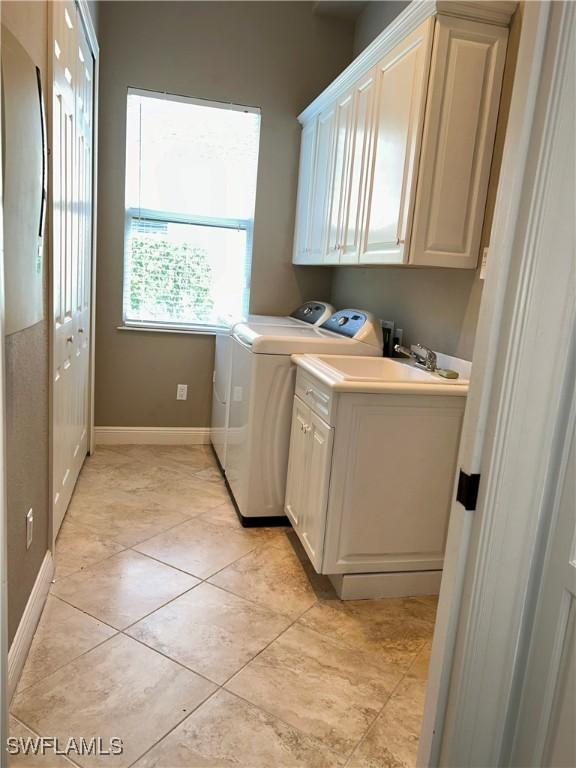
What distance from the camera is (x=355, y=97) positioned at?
9.46ft

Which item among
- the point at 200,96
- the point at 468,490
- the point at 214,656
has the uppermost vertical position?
the point at 200,96

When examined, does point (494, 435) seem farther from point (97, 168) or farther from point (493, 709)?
point (97, 168)

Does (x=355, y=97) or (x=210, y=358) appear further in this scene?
(x=210, y=358)

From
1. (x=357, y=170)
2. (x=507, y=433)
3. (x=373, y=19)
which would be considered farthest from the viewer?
(x=373, y=19)

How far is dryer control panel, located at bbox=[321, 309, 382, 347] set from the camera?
290 cm

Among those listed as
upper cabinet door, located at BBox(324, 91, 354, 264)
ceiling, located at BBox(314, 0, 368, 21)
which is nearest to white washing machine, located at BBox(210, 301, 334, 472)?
upper cabinet door, located at BBox(324, 91, 354, 264)

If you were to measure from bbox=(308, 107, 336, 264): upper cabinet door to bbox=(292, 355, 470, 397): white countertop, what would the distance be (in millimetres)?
954

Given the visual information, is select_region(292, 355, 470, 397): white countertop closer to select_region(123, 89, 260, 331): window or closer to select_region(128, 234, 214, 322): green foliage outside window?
select_region(123, 89, 260, 331): window

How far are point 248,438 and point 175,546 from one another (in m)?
0.61

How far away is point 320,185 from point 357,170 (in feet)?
2.01

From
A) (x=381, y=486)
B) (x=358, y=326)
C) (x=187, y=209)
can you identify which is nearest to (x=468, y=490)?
(x=381, y=486)

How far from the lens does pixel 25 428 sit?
1764 mm

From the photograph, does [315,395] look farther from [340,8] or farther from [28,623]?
[340,8]

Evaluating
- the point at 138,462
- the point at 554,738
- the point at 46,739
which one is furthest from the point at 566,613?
the point at 138,462
